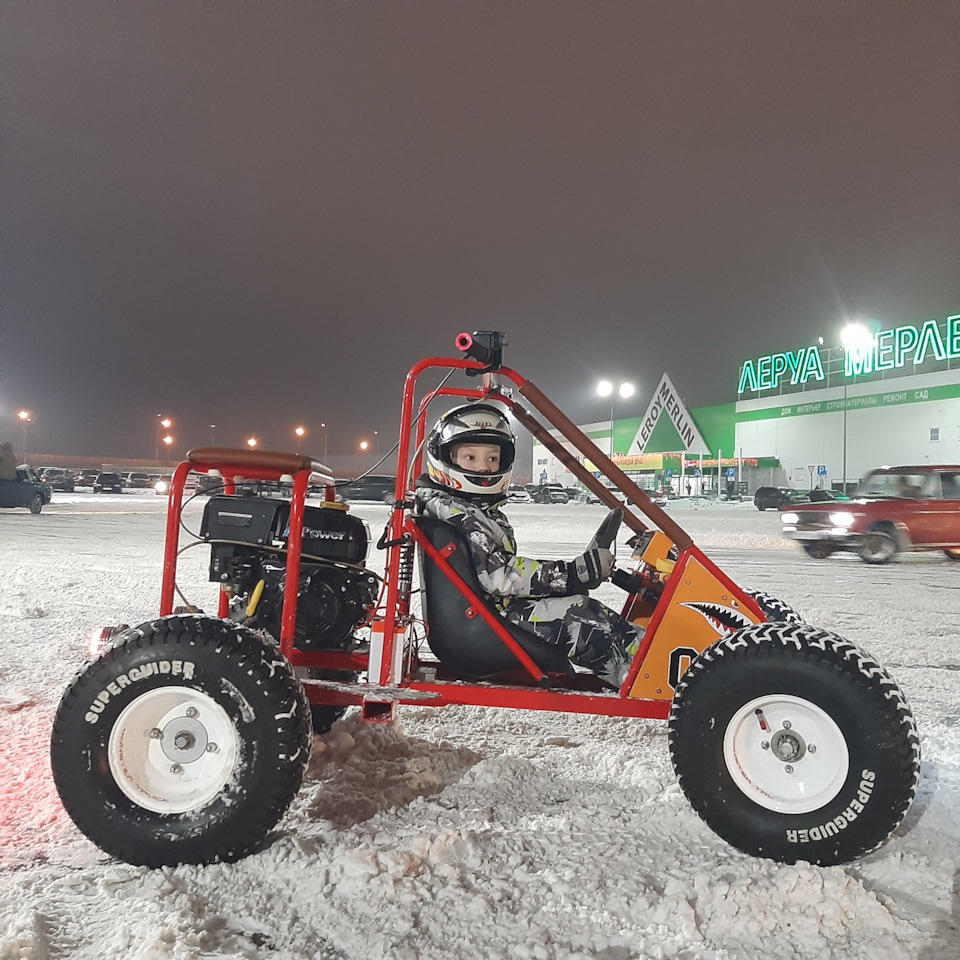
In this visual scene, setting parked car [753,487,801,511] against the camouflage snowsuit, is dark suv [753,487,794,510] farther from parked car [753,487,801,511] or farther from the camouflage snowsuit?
the camouflage snowsuit

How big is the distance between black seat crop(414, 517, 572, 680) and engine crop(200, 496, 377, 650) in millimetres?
454

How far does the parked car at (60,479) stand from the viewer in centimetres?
4250

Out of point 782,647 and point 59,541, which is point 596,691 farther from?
point 59,541

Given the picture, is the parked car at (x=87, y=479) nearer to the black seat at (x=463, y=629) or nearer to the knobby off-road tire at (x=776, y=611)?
the black seat at (x=463, y=629)

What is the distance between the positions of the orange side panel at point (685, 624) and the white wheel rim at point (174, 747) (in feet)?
5.34

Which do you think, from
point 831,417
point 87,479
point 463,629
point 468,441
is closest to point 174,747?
point 463,629

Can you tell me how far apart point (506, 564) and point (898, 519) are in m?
12.3

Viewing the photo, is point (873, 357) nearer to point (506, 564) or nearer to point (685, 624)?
point (685, 624)

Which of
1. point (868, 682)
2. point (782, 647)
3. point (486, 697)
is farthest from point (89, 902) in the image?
point (868, 682)

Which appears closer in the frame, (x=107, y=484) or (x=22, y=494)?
(x=22, y=494)

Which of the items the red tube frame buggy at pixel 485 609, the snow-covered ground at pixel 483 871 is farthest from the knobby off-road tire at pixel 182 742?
the red tube frame buggy at pixel 485 609

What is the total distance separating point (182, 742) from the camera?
9.16ft

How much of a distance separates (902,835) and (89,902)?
3013 mm

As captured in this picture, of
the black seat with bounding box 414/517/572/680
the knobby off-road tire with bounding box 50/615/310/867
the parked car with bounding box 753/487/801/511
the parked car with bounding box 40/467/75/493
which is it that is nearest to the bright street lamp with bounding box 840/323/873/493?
the parked car with bounding box 753/487/801/511
